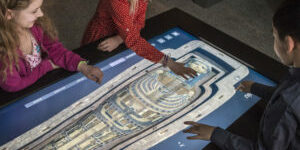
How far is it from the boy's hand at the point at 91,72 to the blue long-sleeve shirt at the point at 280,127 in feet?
1.57

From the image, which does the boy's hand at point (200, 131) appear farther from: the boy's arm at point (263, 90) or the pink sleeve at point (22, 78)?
the pink sleeve at point (22, 78)

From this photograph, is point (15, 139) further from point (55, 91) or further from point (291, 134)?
point (291, 134)

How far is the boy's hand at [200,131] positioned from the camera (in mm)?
949

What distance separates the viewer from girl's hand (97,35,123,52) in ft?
3.95

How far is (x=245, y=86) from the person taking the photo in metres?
1.13

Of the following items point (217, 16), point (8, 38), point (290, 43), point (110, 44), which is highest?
point (290, 43)

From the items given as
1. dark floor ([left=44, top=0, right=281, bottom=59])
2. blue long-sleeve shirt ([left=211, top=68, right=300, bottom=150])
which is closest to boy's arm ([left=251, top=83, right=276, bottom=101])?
blue long-sleeve shirt ([left=211, top=68, right=300, bottom=150])

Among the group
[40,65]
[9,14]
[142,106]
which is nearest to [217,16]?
[142,106]

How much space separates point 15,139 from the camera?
3.03ft

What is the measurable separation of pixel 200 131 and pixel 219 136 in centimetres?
7

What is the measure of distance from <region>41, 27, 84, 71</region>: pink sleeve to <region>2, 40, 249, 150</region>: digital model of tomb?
143 millimetres

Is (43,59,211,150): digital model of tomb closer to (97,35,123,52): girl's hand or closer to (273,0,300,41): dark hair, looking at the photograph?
(97,35,123,52): girl's hand

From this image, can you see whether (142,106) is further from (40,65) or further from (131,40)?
(40,65)

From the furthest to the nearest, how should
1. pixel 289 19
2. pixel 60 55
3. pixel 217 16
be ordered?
pixel 217 16 → pixel 60 55 → pixel 289 19
